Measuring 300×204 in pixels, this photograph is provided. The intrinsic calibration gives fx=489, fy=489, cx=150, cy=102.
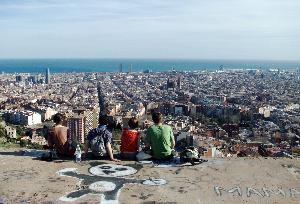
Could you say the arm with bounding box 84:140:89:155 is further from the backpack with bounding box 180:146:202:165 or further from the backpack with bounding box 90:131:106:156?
the backpack with bounding box 180:146:202:165

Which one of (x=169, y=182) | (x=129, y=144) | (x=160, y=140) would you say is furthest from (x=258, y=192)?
(x=129, y=144)

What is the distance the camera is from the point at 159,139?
4629 millimetres

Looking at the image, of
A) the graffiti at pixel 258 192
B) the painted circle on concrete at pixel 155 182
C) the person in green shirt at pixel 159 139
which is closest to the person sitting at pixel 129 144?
the person in green shirt at pixel 159 139

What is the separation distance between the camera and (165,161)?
4.65m

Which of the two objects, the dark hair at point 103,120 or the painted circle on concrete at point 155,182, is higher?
the dark hair at point 103,120

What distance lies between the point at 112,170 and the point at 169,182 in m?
0.57

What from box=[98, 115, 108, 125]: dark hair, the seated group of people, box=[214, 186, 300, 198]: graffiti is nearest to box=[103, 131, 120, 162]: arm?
the seated group of people

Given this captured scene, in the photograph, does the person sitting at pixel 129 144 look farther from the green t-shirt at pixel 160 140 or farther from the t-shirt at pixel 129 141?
the green t-shirt at pixel 160 140

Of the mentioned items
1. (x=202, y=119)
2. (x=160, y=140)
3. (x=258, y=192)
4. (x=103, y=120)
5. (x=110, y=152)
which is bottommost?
(x=202, y=119)

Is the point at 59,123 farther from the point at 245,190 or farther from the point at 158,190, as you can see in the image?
the point at 245,190

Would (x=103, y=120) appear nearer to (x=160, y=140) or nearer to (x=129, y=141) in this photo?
(x=129, y=141)

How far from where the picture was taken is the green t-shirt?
4.62 meters

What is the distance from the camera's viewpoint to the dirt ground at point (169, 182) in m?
3.59

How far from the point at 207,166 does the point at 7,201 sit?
6.18 feet
